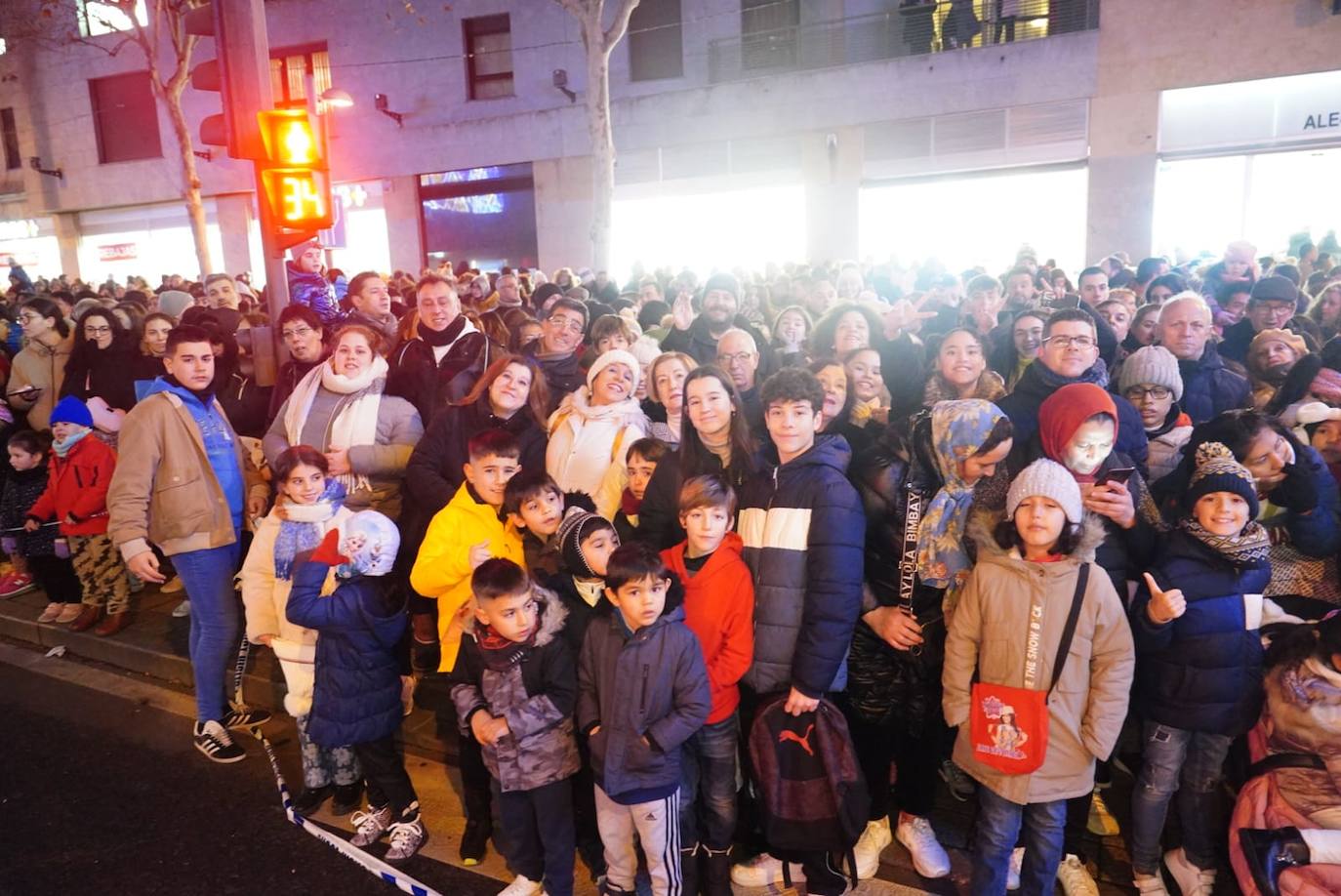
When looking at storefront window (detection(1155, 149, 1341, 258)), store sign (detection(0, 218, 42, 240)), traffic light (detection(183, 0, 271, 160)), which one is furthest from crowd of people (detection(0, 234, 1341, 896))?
store sign (detection(0, 218, 42, 240))

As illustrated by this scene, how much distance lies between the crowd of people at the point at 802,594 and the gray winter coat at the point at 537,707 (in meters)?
0.01

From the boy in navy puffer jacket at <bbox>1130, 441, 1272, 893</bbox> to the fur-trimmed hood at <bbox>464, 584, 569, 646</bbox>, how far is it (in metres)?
2.25

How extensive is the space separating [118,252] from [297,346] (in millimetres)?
27485

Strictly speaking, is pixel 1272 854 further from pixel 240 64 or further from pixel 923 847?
pixel 240 64

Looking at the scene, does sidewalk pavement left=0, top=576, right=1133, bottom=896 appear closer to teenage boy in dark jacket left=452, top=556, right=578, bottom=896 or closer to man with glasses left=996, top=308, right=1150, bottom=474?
teenage boy in dark jacket left=452, top=556, right=578, bottom=896

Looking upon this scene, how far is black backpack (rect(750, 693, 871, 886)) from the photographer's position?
325cm

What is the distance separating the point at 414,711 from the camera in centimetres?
500

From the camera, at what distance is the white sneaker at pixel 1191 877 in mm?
3180

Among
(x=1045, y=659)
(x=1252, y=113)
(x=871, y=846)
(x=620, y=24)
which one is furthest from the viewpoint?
(x=1252, y=113)

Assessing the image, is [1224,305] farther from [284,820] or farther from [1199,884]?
[284,820]

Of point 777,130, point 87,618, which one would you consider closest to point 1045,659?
point 87,618

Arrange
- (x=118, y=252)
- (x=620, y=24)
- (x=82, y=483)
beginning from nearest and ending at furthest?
1. (x=82, y=483)
2. (x=620, y=24)
3. (x=118, y=252)

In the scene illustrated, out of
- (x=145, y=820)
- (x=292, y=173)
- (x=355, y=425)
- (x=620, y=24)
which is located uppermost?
(x=620, y=24)

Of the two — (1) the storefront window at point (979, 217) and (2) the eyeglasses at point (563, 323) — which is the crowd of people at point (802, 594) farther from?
(1) the storefront window at point (979, 217)
